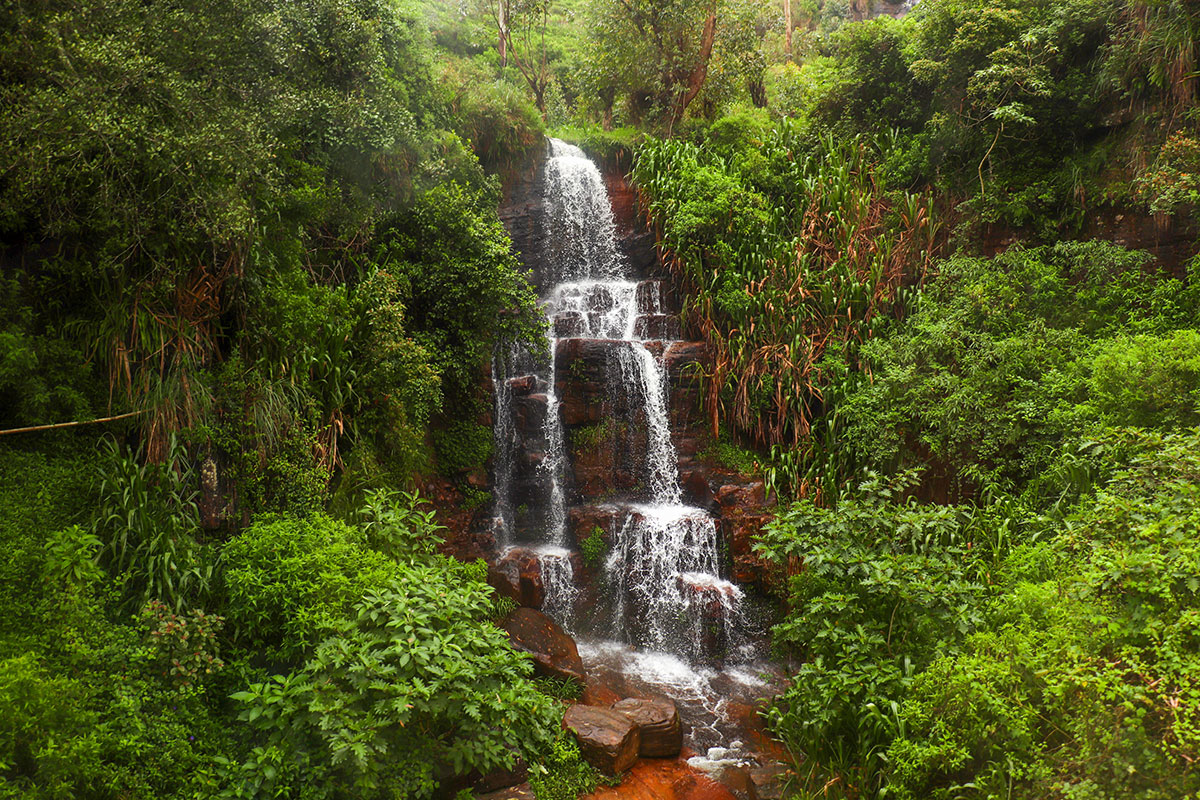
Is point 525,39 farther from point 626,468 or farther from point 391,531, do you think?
point 391,531

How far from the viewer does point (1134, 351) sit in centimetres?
661

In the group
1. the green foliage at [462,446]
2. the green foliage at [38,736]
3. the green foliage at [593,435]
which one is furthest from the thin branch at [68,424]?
the green foliage at [593,435]

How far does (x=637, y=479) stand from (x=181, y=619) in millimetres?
7697

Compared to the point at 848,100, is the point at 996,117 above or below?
below

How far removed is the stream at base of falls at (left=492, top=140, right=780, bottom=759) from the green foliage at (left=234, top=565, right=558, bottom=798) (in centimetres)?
337

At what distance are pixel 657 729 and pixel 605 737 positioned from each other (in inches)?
27.6

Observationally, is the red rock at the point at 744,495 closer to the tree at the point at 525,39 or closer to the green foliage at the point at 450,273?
the green foliage at the point at 450,273

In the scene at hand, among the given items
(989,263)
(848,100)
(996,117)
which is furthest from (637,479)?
(848,100)

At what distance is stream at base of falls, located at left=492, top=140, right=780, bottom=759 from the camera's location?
858cm

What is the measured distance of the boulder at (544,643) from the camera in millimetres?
7855

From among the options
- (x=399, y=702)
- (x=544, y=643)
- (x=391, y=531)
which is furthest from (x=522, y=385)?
(x=399, y=702)

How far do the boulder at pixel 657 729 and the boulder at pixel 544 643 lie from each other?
3.24 ft

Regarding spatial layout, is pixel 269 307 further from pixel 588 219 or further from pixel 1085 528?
pixel 588 219

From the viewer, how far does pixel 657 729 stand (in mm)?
6930
